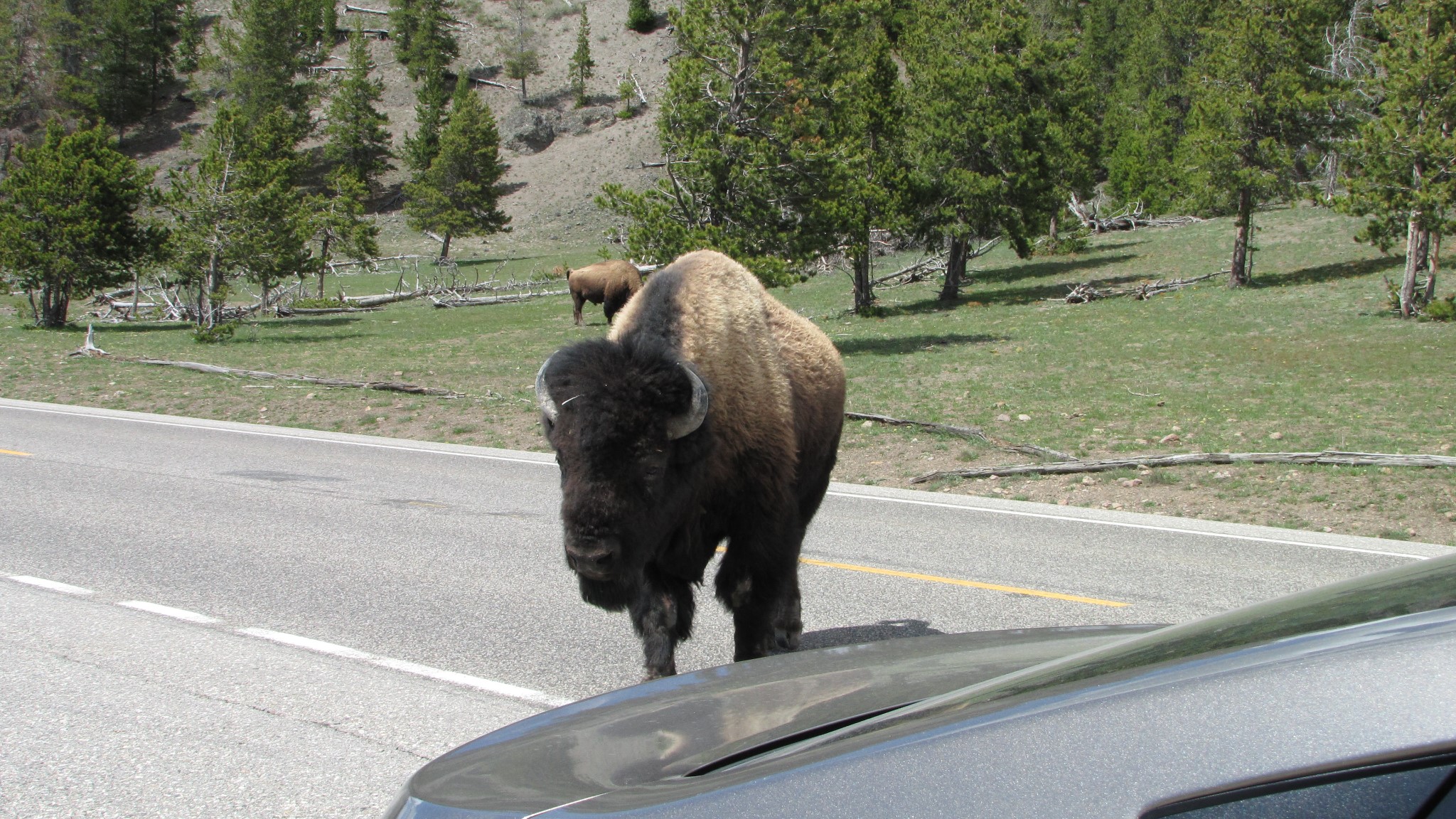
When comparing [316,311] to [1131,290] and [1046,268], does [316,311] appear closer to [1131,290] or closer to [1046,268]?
[1046,268]

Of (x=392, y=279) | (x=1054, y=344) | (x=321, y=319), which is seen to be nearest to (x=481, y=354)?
(x=1054, y=344)

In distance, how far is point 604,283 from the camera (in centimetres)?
3403

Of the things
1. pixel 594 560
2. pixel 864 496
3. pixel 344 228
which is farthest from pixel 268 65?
pixel 594 560

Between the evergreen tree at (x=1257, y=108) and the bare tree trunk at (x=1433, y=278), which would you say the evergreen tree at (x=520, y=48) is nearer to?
the evergreen tree at (x=1257, y=108)

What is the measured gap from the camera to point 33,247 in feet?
109

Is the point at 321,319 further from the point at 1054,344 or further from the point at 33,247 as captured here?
the point at 1054,344

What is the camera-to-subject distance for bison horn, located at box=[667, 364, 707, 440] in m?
4.67

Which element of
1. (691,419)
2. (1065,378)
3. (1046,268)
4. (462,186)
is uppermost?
(462,186)

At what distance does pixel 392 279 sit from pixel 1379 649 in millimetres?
60467

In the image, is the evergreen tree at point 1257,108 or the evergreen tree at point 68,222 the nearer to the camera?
the evergreen tree at point 1257,108

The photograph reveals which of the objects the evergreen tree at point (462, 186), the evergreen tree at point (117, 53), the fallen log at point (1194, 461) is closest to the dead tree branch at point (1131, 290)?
the fallen log at point (1194, 461)

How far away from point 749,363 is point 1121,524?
5.22m

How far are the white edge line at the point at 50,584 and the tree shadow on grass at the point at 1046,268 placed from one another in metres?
36.5

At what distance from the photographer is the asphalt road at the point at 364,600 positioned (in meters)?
4.62
